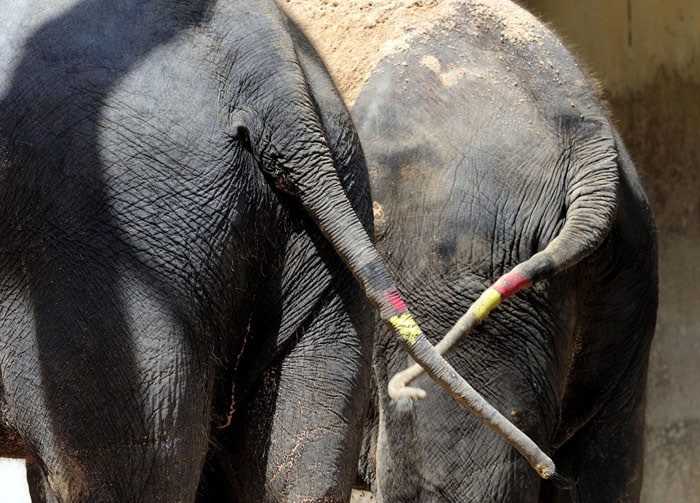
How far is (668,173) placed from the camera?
19.2 feet

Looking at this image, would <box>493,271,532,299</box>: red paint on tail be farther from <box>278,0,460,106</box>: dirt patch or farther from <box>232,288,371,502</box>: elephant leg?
<box>278,0,460,106</box>: dirt patch

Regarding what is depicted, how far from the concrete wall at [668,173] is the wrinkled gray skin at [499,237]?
2399 millimetres

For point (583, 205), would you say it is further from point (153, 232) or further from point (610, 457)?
point (153, 232)

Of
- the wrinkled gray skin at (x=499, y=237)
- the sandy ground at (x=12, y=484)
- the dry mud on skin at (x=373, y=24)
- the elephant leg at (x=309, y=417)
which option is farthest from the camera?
the sandy ground at (x=12, y=484)

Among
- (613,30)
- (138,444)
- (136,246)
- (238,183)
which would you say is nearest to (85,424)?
(138,444)

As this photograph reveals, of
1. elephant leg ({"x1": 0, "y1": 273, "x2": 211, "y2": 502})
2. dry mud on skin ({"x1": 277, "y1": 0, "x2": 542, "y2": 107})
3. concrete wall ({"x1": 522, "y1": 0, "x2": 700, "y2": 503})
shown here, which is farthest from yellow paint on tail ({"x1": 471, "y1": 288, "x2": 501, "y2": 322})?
concrete wall ({"x1": 522, "y1": 0, "x2": 700, "y2": 503})

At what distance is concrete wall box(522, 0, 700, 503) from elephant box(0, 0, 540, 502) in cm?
397

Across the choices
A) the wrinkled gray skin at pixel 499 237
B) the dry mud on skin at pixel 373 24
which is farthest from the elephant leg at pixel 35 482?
the dry mud on skin at pixel 373 24

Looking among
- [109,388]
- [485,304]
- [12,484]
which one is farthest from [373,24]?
[12,484]

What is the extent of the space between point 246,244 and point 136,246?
19 cm

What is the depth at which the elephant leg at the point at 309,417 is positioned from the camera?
2176 mm

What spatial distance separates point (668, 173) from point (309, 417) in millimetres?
4066

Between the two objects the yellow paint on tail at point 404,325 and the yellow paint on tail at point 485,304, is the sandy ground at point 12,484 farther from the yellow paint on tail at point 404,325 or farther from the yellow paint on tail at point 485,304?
the yellow paint on tail at point 404,325

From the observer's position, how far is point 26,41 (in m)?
2.03
